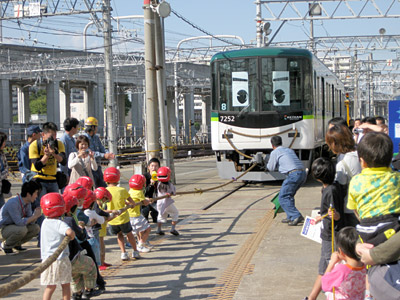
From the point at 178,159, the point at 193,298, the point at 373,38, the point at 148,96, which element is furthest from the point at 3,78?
the point at 193,298

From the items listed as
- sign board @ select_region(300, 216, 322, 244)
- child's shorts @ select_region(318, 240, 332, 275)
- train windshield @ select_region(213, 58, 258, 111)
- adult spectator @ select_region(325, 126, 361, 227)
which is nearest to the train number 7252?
train windshield @ select_region(213, 58, 258, 111)

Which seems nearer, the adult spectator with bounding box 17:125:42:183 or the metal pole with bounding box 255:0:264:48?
the adult spectator with bounding box 17:125:42:183

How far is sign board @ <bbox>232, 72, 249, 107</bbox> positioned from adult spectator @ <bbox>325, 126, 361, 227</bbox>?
10095 millimetres

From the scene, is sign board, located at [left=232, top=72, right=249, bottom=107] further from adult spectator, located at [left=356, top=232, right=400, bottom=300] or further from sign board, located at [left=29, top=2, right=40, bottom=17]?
sign board, located at [left=29, top=2, right=40, bottom=17]

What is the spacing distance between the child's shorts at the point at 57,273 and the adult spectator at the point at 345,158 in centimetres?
269

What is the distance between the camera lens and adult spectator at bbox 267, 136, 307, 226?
10039mm

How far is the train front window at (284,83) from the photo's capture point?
15.9 metres

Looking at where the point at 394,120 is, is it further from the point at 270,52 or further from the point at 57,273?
the point at 57,273

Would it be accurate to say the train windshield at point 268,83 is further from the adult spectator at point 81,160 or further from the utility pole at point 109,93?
the adult spectator at point 81,160

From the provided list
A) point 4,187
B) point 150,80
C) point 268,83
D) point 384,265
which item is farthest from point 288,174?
point 384,265

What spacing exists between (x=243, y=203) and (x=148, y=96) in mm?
3991

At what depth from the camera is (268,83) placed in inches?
630

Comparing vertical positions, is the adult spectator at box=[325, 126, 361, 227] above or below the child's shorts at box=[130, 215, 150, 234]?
above

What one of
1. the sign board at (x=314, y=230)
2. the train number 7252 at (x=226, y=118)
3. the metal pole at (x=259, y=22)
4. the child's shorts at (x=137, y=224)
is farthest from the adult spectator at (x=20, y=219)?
the metal pole at (x=259, y=22)
